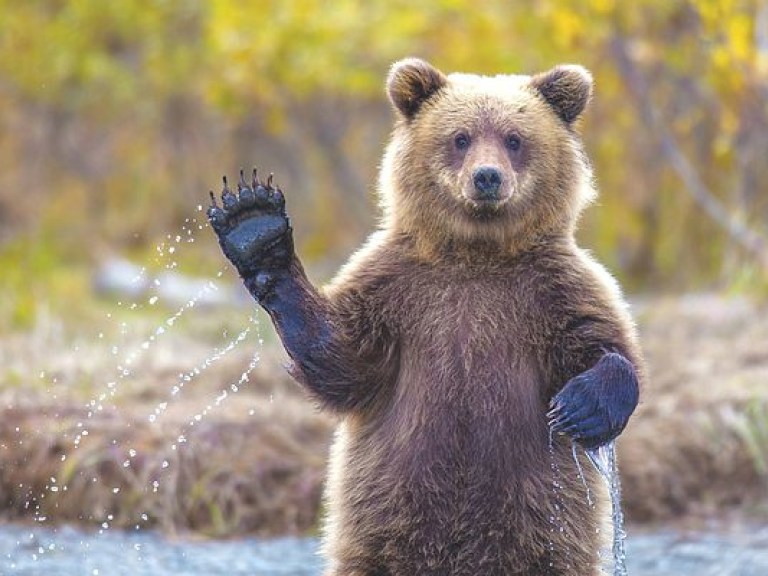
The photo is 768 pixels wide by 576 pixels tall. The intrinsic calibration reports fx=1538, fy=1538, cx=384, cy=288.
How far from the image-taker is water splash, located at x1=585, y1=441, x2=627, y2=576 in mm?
4430

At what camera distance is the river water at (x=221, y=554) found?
610cm

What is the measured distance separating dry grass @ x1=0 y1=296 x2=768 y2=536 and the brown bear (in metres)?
2.28

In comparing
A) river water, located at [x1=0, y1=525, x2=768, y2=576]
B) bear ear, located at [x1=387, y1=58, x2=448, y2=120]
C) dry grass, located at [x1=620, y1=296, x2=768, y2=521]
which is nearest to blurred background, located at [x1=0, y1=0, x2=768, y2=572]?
dry grass, located at [x1=620, y1=296, x2=768, y2=521]

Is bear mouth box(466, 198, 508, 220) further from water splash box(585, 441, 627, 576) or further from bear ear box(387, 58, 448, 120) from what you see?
water splash box(585, 441, 627, 576)

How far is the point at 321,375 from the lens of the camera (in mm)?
4453

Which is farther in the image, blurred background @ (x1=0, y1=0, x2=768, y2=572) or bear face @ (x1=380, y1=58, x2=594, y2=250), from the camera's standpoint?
blurred background @ (x1=0, y1=0, x2=768, y2=572)

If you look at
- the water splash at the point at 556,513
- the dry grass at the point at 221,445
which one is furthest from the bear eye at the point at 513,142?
the dry grass at the point at 221,445

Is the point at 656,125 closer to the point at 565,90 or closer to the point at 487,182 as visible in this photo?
the point at 565,90

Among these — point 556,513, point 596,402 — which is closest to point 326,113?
point 556,513

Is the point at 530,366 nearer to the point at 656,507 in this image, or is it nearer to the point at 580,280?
the point at 580,280

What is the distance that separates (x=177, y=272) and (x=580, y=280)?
8.67 meters

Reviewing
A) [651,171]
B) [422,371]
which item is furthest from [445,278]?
[651,171]

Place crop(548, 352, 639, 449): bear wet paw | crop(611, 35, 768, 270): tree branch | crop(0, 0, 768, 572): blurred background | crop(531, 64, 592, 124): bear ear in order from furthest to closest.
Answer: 1. crop(611, 35, 768, 270): tree branch
2. crop(0, 0, 768, 572): blurred background
3. crop(531, 64, 592, 124): bear ear
4. crop(548, 352, 639, 449): bear wet paw

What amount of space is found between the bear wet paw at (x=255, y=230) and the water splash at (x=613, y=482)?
3.46 ft
